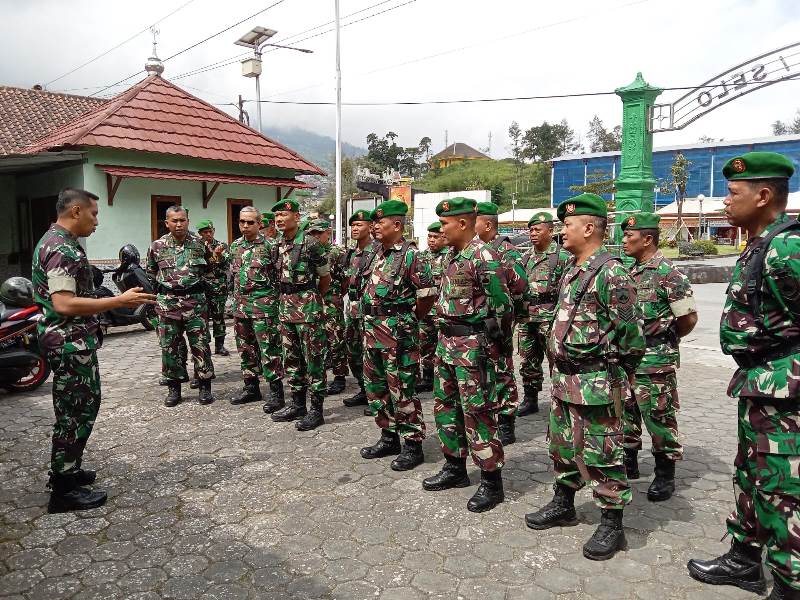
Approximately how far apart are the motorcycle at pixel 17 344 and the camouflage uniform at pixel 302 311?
2.68 metres

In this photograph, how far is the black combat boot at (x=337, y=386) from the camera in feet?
21.6

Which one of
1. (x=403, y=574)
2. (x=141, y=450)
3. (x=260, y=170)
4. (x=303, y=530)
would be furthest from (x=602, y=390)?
(x=260, y=170)

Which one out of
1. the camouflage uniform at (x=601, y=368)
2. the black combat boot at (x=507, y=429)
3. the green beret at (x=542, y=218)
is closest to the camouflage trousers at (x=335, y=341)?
the black combat boot at (x=507, y=429)

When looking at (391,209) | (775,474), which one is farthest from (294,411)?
(775,474)

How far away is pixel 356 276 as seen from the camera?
6.13 m

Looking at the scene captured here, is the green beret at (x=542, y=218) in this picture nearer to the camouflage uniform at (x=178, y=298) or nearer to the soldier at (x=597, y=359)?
the soldier at (x=597, y=359)

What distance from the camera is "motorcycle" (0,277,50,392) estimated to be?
588 centimetres

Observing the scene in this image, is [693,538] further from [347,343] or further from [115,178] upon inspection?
[115,178]

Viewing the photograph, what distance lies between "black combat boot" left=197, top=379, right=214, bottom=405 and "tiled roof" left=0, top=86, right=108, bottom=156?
9.87 m

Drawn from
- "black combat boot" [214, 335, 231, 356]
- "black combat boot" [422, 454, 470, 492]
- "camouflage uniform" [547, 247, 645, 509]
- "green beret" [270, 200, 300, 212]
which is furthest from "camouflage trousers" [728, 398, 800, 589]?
"black combat boot" [214, 335, 231, 356]

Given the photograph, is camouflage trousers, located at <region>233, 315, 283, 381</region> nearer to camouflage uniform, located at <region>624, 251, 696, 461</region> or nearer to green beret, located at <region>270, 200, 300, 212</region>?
green beret, located at <region>270, 200, 300, 212</region>

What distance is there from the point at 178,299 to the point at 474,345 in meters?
3.56

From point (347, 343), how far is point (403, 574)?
3855 millimetres

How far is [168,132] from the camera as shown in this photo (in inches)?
508
